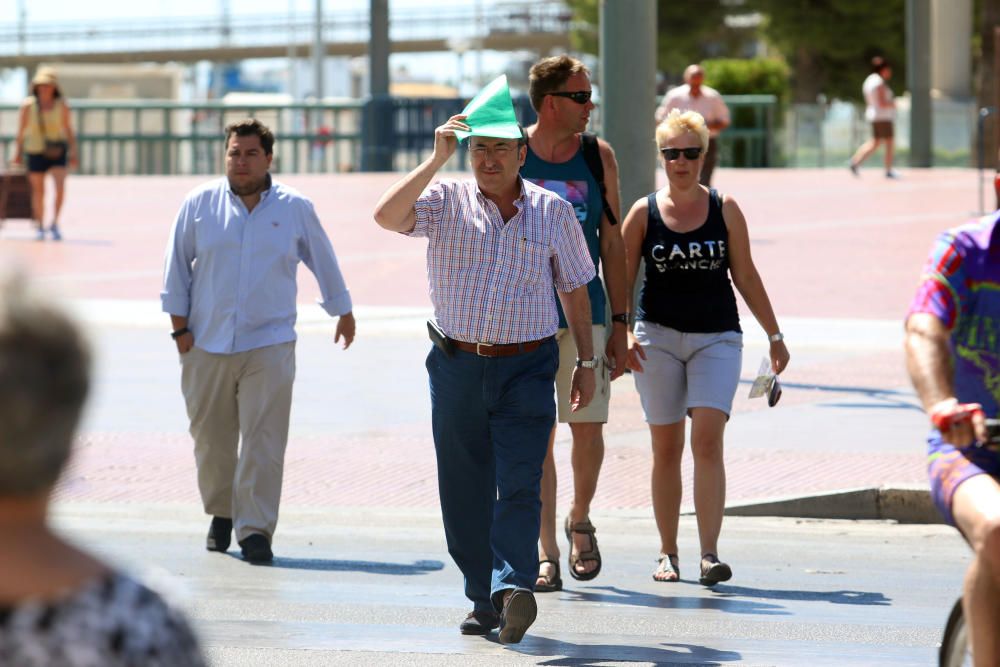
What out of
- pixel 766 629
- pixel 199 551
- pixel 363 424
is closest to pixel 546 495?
pixel 766 629

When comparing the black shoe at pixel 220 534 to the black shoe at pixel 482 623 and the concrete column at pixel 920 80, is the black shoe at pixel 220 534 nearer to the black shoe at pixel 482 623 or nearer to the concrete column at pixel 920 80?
the black shoe at pixel 482 623

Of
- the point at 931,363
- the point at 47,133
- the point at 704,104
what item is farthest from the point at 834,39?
the point at 931,363

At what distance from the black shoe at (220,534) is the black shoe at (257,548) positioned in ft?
0.80

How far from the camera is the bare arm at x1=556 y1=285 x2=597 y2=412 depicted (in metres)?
6.51

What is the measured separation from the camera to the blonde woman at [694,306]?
7254 mm

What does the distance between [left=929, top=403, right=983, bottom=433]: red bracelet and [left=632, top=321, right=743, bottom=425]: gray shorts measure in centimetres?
313

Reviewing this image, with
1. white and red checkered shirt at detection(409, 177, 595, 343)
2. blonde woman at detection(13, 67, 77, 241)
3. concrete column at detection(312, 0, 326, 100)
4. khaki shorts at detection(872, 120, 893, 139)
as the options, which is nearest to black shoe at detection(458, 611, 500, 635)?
white and red checkered shirt at detection(409, 177, 595, 343)

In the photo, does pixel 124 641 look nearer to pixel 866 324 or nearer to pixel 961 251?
pixel 961 251

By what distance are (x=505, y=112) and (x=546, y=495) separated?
175cm

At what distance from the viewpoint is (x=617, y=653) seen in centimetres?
619

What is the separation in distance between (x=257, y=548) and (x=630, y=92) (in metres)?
5.46

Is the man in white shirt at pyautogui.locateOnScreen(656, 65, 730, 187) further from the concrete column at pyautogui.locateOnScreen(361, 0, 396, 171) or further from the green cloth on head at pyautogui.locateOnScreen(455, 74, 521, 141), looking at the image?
the green cloth on head at pyautogui.locateOnScreen(455, 74, 521, 141)

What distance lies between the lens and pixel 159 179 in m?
32.4

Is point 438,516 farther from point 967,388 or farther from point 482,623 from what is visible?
point 967,388
